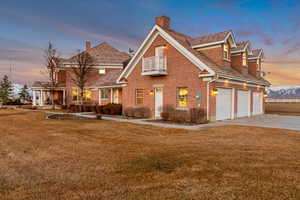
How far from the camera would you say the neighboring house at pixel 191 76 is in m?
13.4

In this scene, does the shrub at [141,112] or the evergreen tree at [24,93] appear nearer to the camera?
the shrub at [141,112]

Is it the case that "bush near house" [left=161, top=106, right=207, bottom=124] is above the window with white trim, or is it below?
below

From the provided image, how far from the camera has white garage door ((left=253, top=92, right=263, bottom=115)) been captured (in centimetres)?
1938

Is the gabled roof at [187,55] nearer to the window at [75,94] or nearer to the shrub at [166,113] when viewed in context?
the shrub at [166,113]

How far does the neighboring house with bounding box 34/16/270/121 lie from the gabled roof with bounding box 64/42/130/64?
39.3ft

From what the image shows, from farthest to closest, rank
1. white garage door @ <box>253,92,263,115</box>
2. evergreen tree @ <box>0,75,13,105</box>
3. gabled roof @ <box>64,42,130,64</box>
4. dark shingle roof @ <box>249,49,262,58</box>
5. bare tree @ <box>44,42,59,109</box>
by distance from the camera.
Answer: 1. evergreen tree @ <box>0,75,13,105</box>
2. gabled roof @ <box>64,42,130,64</box>
3. bare tree @ <box>44,42,59,109</box>
4. dark shingle roof @ <box>249,49,262,58</box>
5. white garage door @ <box>253,92,263,115</box>

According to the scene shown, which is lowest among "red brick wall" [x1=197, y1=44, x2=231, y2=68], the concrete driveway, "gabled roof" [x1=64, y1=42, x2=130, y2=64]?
the concrete driveway

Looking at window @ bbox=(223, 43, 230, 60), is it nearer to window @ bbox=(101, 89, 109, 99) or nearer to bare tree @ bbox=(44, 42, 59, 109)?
window @ bbox=(101, 89, 109, 99)

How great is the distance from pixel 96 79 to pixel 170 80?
54.3ft

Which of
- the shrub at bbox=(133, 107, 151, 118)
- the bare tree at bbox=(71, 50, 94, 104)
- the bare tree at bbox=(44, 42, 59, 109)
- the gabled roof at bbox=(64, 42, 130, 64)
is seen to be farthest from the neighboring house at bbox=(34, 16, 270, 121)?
the bare tree at bbox=(44, 42, 59, 109)

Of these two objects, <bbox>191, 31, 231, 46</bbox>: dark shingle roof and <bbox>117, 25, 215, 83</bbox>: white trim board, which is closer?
<bbox>117, 25, 215, 83</bbox>: white trim board

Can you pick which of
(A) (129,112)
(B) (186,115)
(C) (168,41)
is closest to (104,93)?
(A) (129,112)

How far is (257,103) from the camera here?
2002cm

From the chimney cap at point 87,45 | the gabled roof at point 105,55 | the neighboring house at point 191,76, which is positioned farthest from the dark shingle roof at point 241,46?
the chimney cap at point 87,45
